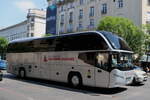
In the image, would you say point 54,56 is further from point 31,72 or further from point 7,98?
point 7,98

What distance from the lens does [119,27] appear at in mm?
33312

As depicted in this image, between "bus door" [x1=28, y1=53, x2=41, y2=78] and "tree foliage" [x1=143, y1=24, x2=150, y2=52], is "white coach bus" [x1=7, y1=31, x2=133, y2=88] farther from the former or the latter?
"tree foliage" [x1=143, y1=24, x2=150, y2=52]

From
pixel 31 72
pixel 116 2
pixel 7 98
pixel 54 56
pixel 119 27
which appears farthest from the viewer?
pixel 116 2

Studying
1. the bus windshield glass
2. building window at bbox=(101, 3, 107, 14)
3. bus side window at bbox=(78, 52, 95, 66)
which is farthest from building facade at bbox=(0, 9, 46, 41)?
the bus windshield glass

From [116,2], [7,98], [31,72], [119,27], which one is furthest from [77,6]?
[7,98]

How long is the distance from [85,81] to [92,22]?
34.9 m

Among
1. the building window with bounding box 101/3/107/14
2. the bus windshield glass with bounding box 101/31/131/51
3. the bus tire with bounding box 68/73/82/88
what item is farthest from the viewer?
the building window with bounding box 101/3/107/14

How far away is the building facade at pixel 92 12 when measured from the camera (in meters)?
40.2

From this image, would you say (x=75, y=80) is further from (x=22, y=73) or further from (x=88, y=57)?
(x=22, y=73)

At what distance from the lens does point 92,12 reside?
4806 cm

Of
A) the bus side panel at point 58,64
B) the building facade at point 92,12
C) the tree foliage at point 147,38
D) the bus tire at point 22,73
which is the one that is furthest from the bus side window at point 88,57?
the building facade at point 92,12

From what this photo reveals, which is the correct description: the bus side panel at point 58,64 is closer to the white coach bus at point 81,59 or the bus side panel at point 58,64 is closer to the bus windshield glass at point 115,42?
the white coach bus at point 81,59

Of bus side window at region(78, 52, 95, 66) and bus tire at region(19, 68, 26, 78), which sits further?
bus tire at region(19, 68, 26, 78)

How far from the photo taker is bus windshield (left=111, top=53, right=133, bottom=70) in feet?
40.2
